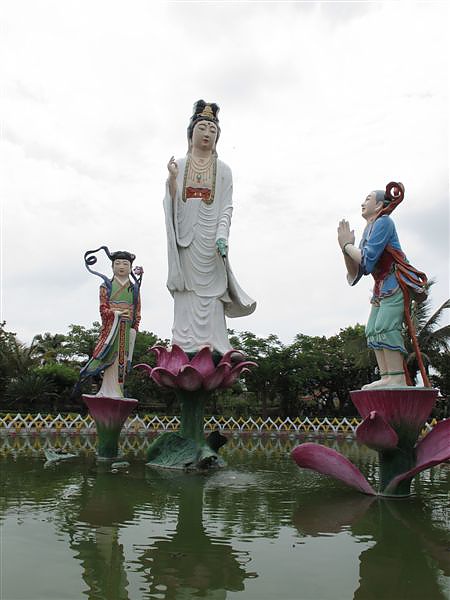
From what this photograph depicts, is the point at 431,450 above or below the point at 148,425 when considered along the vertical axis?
below

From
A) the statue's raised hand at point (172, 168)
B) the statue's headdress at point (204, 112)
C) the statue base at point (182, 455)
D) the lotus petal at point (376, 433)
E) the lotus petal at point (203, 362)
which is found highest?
the statue's headdress at point (204, 112)

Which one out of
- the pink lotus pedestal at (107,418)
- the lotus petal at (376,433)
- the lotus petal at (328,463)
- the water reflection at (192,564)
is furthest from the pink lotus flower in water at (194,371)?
the water reflection at (192,564)

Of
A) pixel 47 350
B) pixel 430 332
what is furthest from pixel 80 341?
pixel 430 332

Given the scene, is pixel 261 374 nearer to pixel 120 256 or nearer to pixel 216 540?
pixel 120 256

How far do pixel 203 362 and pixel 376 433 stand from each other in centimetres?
335

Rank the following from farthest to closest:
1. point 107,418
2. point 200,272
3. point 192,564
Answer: point 200,272 → point 107,418 → point 192,564

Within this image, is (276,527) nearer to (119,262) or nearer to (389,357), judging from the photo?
(389,357)

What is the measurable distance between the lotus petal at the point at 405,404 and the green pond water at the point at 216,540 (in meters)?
0.82

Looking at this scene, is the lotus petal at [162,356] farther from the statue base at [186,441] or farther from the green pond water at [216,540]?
the green pond water at [216,540]

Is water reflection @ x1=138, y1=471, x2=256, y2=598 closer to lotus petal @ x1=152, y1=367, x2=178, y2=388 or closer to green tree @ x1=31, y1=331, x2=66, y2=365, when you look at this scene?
lotus petal @ x1=152, y1=367, x2=178, y2=388

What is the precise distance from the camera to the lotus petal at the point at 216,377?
8.48 meters

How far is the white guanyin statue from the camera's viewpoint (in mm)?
9367

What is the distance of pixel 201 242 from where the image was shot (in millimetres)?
9641

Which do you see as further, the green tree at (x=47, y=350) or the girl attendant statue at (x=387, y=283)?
the green tree at (x=47, y=350)
